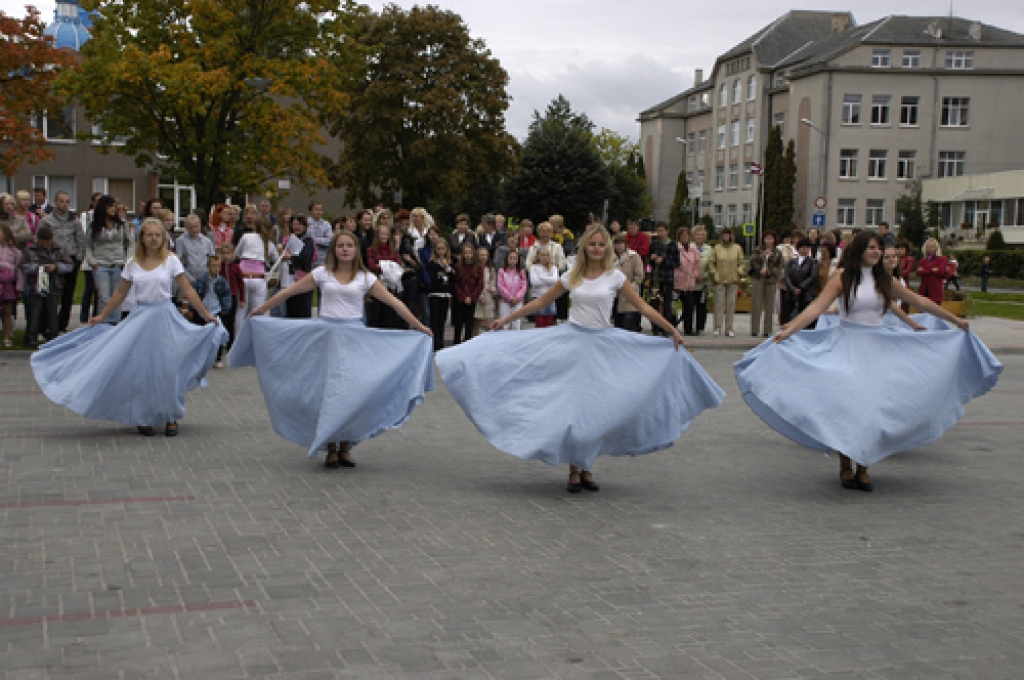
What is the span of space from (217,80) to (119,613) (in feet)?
86.7

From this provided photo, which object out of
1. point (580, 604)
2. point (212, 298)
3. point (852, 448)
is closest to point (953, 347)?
point (852, 448)

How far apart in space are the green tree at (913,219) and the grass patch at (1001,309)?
106 ft

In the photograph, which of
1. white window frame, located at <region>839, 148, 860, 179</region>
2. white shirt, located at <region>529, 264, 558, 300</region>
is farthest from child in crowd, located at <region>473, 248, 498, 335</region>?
white window frame, located at <region>839, 148, 860, 179</region>

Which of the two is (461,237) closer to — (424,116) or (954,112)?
(424,116)

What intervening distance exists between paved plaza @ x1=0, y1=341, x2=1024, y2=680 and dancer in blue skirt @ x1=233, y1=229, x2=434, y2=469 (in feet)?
1.30

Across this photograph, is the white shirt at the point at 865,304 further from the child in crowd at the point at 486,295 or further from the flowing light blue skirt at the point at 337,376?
the child in crowd at the point at 486,295

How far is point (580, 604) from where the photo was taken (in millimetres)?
5957

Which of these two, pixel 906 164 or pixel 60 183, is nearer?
pixel 60 183

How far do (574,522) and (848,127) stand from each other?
78.5 m

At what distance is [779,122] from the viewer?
87.3m

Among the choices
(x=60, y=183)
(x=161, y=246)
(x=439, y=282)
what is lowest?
(x=439, y=282)

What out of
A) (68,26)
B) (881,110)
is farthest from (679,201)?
(68,26)

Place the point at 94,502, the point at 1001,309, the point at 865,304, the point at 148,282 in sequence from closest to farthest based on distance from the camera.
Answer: the point at 94,502, the point at 865,304, the point at 148,282, the point at 1001,309

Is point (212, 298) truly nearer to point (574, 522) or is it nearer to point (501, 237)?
point (501, 237)
